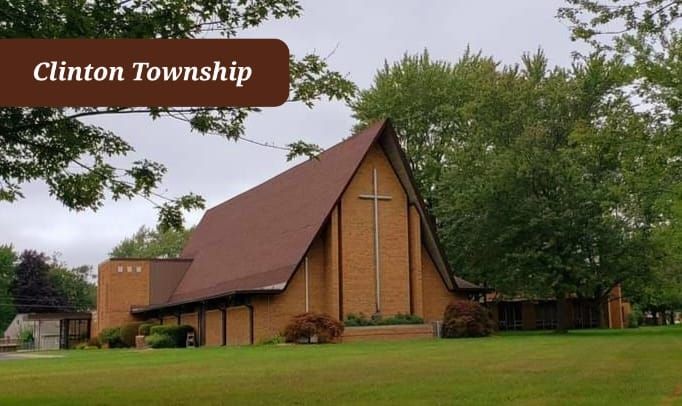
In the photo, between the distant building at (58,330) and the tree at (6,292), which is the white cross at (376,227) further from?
the tree at (6,292)

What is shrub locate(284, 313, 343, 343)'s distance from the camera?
3039 centimetres

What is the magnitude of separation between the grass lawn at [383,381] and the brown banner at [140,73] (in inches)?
156

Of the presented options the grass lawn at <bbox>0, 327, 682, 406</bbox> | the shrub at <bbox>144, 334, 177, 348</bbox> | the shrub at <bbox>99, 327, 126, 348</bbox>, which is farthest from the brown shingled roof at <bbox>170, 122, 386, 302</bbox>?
the grass lawn at <bbox>0, 327, 682, 406</bbox>

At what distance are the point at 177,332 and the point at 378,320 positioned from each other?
10.4 m

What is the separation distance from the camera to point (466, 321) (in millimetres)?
32844

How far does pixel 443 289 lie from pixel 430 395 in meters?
26.5

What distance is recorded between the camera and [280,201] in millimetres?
39875

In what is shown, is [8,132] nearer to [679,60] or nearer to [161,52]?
[161,52]

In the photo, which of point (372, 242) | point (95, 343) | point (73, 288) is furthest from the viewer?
point (73, 288)

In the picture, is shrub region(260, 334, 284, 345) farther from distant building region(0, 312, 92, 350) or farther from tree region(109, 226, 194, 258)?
tree region(109, 226, 194, 258)

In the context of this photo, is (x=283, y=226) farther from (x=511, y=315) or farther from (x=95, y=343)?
(x=511, y=315)

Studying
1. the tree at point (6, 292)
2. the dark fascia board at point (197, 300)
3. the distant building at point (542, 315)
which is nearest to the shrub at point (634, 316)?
the distant building at point (542, 315)

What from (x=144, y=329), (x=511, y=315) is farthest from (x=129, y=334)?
(x=511, y=315)

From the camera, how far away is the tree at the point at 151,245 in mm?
90625
